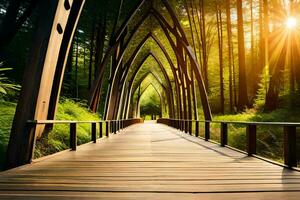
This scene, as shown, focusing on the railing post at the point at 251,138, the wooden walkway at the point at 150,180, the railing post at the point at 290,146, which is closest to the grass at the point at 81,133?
the wooden walkway at the point at 150,180

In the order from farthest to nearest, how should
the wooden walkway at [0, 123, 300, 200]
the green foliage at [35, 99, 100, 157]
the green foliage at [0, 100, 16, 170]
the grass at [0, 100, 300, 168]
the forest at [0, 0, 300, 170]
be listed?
the forest at [0, 0, 300, 170] → the green foliage at [35, 99, 100, 157] → the grass at [0, 100, 300, 168] → the green foliage at [0, 100, 16, 170] → the wooden walkway at [0, 123, 300, 200]

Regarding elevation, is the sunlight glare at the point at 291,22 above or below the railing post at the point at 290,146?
above

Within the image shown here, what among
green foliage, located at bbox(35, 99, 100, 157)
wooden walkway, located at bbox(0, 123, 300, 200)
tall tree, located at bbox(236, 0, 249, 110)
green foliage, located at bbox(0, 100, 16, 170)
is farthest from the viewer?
tall tree, located at bbox(236, 0, 249, 110)

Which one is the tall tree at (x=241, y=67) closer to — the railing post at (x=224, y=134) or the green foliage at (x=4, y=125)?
the railing post at (x=224, y=134)

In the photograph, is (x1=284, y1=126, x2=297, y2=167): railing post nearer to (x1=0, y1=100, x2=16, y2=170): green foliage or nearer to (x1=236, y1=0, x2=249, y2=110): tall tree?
(x1=0, y1=100, x2=16, y2=170): green foliage

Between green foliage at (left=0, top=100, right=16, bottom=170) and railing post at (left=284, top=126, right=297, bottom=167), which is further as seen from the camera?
green foliage at (left=0, top=100, right=16, bottom=170)

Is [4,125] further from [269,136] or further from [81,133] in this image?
[269,136]

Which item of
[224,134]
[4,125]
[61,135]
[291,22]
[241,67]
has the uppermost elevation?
[291,22]

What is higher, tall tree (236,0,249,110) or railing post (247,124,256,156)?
tall tree (236,0,249,110)

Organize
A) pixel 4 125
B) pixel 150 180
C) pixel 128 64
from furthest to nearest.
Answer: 1. pixel 128 64
2. pixel 4 125
3. pixel 150 180

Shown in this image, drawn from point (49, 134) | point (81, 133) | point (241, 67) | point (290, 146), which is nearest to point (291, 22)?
point (241, 67)

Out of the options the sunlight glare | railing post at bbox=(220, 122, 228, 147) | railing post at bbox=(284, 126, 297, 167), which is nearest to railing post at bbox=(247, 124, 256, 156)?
railing post at bbox=(284, 126, 297, 167)

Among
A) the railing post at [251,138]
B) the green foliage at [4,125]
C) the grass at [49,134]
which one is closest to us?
the green foliage at [4,125]

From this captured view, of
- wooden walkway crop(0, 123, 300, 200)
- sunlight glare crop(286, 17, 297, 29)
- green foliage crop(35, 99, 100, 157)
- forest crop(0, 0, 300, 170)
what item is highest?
sunlight glare crop(286, 17, 297, 29)
